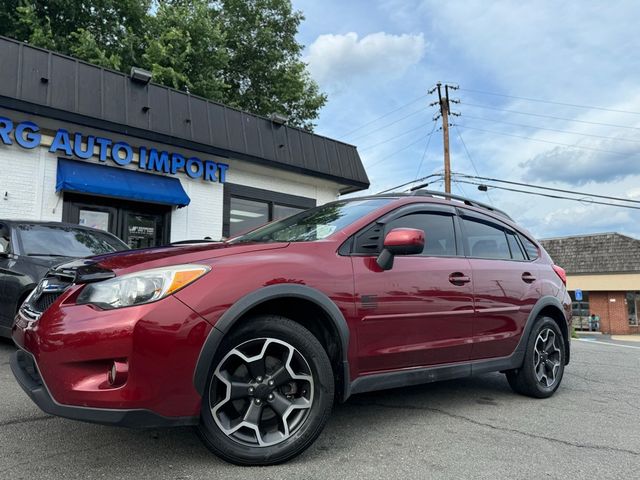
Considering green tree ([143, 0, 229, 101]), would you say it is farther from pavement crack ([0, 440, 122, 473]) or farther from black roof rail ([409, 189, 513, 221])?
pavement crack ([0, 440, 122, 473])

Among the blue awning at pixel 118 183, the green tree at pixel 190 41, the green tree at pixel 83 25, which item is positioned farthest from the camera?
the green tree at pixel 190 41

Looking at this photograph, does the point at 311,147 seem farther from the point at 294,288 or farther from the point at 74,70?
the point at 294,288

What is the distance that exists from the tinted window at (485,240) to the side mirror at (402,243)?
1.08 m

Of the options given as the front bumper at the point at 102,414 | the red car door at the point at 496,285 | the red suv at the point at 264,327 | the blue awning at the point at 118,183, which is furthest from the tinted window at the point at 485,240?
the blue awning at the point at 118,183

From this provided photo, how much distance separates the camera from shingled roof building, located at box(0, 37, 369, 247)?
26.1 feet

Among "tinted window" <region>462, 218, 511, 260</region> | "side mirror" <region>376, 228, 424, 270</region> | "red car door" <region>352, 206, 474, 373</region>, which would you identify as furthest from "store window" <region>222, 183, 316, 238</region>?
→ "side mirror" <region>376, 228, 424, 270</region>

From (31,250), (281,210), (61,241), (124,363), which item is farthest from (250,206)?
(124,363)

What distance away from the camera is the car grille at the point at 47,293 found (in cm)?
277

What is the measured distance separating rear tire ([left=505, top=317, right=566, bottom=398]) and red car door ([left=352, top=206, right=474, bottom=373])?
0.90 meters

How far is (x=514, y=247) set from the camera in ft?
14.7

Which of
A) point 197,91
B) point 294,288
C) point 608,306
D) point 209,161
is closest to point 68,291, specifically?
point 294,288

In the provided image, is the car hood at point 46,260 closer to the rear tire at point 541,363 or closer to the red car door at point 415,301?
the red car door at point 415,301

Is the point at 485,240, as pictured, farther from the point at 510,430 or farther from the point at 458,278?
the point at 510,430

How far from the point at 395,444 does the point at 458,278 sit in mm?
1303
